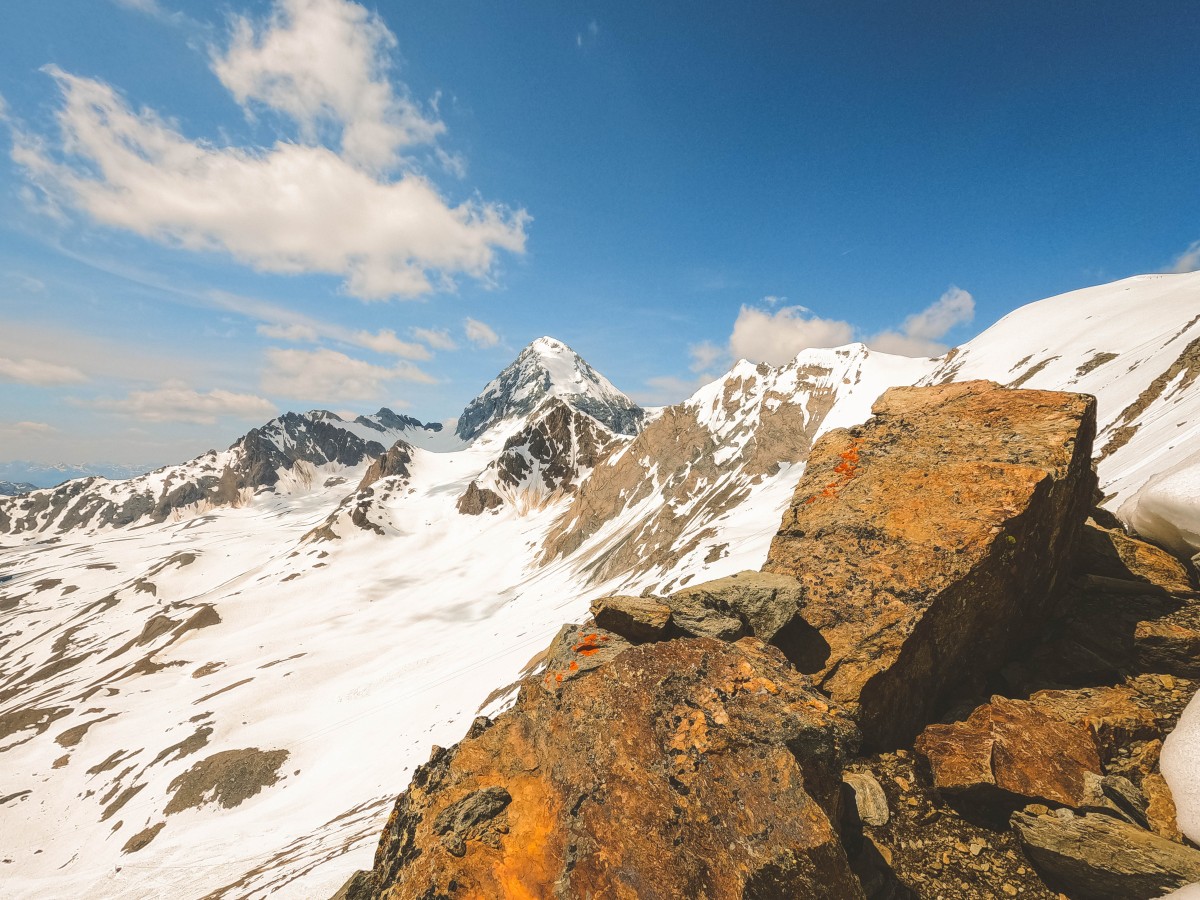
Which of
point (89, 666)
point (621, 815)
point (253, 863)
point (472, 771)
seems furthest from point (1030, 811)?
point (89, 666)

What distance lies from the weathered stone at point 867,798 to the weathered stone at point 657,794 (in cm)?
161

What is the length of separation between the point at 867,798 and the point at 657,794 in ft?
13.8

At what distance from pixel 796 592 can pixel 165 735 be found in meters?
113

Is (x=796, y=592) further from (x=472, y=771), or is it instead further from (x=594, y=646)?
(x=472, y=771)

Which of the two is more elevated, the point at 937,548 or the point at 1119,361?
the point at 1119,361

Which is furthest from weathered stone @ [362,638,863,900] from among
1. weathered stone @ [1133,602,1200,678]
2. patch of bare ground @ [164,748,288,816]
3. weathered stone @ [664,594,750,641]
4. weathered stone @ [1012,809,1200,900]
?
patch of bare ground @ [164,748,288,816]

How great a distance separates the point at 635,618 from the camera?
37.0ft

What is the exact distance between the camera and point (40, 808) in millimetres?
68312

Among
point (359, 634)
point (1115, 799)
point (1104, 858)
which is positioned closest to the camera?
point (1104, 858)

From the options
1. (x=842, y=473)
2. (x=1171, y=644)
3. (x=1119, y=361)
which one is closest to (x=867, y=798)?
(x=1171, y=644)

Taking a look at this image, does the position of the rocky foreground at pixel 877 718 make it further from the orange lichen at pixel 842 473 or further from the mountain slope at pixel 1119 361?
the mountain slope at pixel 1119 361

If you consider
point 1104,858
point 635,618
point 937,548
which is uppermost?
point 937,548

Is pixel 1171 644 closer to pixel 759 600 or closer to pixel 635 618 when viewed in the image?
pixel 759 600

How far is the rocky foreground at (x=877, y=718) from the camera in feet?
23.1
